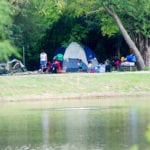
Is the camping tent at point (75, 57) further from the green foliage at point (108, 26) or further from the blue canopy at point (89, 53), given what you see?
the green foliage at point (108, 26)

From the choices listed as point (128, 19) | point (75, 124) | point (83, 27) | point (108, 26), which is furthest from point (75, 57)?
point (75, 124)

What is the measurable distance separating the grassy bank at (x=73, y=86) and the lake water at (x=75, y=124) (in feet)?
4.45

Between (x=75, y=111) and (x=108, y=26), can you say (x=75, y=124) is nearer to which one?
(x=75, y=111)

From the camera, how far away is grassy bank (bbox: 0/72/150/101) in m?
35.8

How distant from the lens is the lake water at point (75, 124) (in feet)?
63.0

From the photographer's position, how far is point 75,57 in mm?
50812

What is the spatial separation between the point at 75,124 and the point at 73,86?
12.8 metres

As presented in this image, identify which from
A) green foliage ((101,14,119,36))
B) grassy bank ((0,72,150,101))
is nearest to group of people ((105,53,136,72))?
green foliage ((101,14,119,36))

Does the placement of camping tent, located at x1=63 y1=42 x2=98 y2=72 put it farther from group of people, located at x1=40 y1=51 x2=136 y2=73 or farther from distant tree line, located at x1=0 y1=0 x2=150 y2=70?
distant tree line, located at x1=0 y1=0 x2=150 y2=70

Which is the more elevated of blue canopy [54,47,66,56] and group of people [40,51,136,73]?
blue canopy [54,47,66,56]

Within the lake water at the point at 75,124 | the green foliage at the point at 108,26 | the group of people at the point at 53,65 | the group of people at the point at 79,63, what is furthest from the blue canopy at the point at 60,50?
the lake water at the point at 75,124

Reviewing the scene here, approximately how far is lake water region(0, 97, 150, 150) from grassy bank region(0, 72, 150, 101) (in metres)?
1.36

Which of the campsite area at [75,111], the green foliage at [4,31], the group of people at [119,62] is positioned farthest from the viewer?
the group of people at [119,62]

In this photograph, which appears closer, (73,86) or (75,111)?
(75,111)
